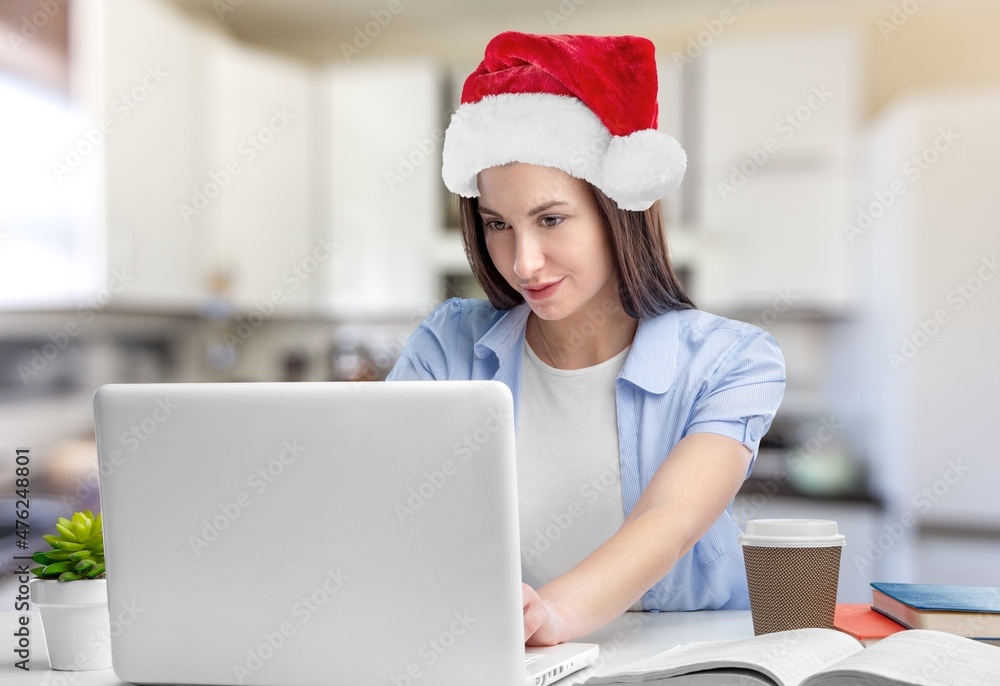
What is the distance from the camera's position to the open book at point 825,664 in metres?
0.67

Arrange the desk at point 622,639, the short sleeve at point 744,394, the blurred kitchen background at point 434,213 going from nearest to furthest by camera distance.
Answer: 1. the desk at point 622,639
2. the short sleeve at point 744,394
3. the blurred kitchen background at point 434,213

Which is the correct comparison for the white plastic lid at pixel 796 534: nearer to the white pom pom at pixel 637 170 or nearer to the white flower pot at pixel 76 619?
the white pom pom at pixel 637 170

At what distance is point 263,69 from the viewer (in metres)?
3.66

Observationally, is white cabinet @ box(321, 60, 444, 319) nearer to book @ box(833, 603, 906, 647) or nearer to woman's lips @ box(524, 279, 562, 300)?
woman's lips @ box(524, 279, 562, 300)

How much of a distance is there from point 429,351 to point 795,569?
0.64 meters

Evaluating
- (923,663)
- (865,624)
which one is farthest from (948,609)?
(923,663)

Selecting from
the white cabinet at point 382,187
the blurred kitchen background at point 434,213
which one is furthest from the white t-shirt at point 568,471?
the white cabinet at point 382,187

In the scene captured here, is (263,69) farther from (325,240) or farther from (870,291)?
(870,291)

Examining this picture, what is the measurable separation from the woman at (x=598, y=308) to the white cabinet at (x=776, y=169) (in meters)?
2.18

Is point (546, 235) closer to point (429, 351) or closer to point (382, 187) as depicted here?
point (429, 351)

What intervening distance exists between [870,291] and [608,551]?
2683 millimetres

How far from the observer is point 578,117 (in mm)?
1247

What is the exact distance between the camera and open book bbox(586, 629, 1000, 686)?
67 centimetres

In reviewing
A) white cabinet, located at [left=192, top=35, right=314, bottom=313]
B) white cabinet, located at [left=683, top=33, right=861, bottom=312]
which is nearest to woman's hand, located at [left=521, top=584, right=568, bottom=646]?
white cabinet, located at [left=683, top=33, right=861, bottom=312]
